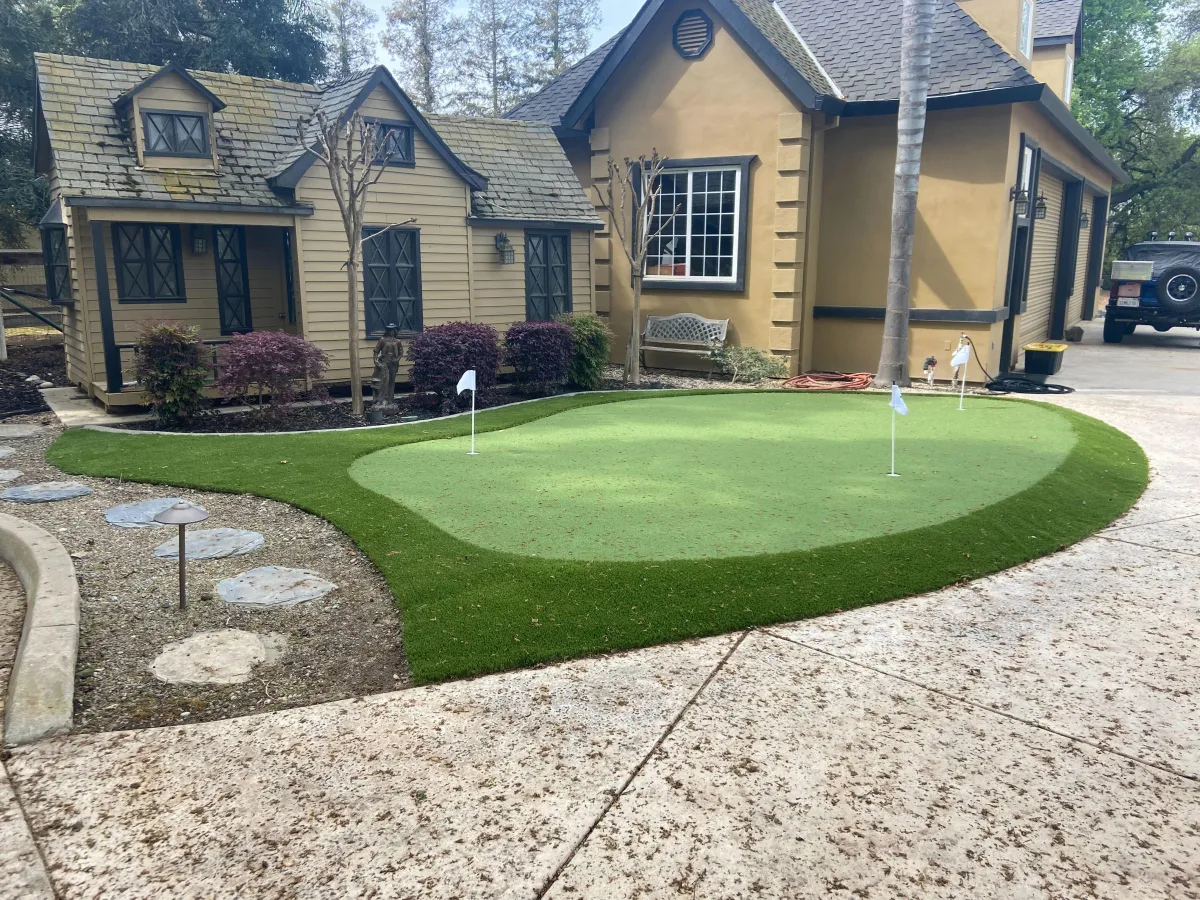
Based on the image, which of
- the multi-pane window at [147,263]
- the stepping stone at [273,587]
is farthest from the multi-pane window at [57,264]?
the stepping stone at [273,587]

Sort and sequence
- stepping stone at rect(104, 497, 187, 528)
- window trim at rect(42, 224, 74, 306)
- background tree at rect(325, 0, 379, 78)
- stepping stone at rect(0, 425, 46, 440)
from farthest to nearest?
1. background tree at rect(325, 0, 379, 78)
2. window trim at rect(42, 224, 74, 306)
3. stepping stone at rect(0, 425, 46, 440)
4. stepping stone at rect(104, 497, 187, 528)

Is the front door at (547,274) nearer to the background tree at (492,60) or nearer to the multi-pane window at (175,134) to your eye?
the multi-pane window at (175,134)

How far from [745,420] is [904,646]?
5677 millimetres

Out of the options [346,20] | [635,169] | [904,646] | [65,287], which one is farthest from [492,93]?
[904,646]

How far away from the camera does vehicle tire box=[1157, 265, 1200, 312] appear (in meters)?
17.5

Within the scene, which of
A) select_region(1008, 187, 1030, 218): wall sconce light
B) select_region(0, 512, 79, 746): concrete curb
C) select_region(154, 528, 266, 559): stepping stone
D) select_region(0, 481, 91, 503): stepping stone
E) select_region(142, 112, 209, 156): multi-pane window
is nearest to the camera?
select_region(0, 512, 79, 746): concrete curb

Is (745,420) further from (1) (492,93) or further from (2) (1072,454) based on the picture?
(1) (492,93)

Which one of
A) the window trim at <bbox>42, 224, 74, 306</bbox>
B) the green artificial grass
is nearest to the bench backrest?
the green artificial grass

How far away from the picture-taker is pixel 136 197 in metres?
9.47

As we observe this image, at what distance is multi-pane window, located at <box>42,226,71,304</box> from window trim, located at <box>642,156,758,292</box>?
845 cm

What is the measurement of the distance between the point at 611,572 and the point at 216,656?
1.98 m

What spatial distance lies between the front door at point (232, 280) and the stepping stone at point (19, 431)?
9.86 ft

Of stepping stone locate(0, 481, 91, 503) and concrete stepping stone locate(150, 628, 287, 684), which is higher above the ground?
stepping stone locate(0, 481, 91, 503)

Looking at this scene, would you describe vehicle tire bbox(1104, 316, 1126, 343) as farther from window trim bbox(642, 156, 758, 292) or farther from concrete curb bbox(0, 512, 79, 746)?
concrete curb bbox(0, 512, 79, 746)
